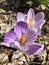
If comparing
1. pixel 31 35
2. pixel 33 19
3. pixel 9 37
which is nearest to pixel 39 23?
pixel 33 19

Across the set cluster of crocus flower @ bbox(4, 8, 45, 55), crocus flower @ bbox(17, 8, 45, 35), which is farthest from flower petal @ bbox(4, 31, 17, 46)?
crocus flower @ bbox(17, 8, 45, 35)

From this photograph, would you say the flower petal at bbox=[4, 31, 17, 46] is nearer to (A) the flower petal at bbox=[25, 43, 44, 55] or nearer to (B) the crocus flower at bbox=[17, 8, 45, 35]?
(A) the flower petal at bbox=[25, 43, 44, 55]

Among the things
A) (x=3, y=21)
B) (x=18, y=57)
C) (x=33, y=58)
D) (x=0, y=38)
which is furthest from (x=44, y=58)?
(x=3, y=21)

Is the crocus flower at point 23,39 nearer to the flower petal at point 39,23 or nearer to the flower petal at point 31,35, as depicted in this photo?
the flower petal at point 31,35

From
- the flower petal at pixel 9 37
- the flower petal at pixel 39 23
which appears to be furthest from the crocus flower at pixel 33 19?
the flower petal at pixel 9 37

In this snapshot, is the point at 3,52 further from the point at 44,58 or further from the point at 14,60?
the point at 44,58

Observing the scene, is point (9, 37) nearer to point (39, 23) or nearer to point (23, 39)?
point (23, 39)
